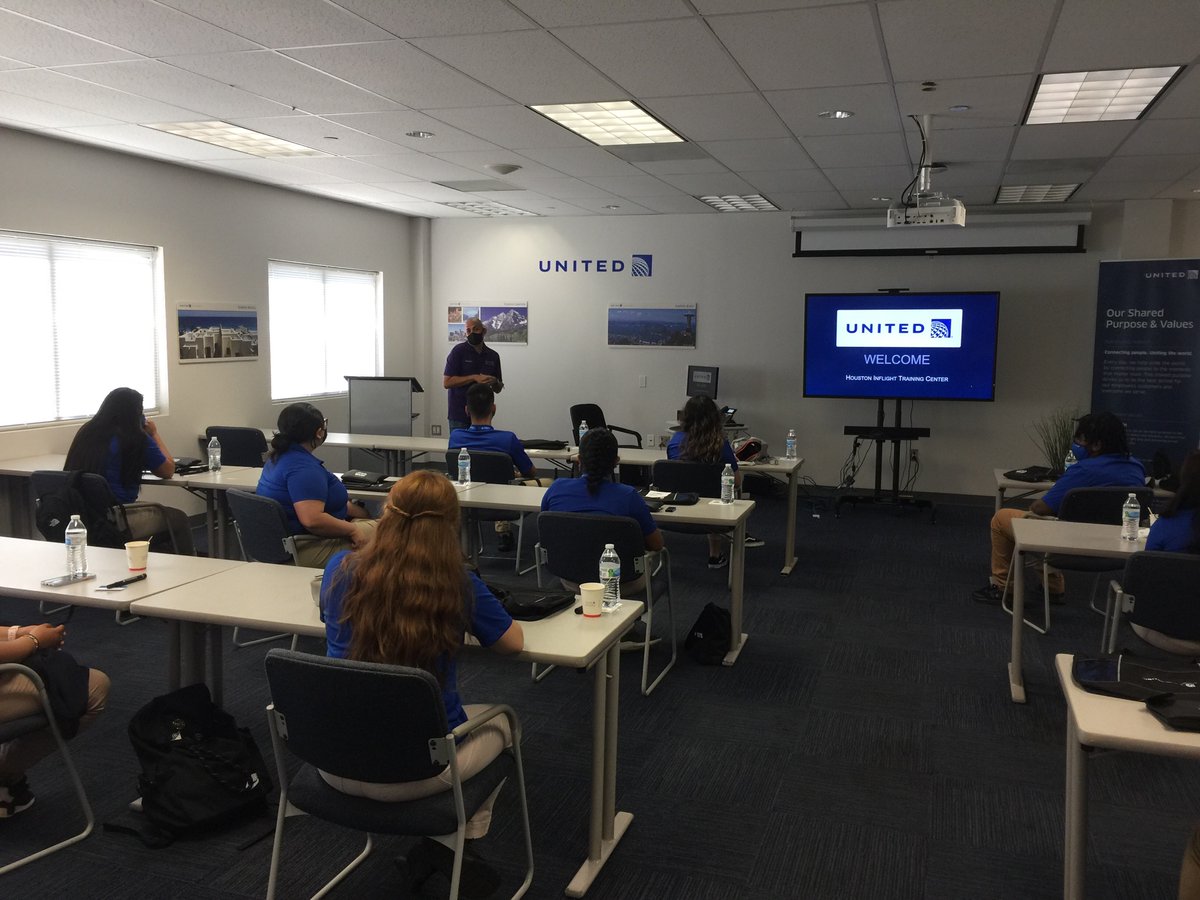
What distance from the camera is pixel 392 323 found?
9.88 meters

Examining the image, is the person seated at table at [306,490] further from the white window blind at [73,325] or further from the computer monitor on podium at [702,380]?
the computer monitor on podium at [702,380]

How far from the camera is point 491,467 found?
5707 mm

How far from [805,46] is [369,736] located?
3.15m

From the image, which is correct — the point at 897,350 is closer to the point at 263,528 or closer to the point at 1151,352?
the point at 1151,352

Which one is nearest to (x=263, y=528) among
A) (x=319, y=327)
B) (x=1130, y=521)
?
(x=1130, y=521)

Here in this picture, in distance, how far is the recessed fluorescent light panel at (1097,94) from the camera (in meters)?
4.13

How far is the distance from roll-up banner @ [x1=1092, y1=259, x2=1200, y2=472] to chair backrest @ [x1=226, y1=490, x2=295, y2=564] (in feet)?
22.4

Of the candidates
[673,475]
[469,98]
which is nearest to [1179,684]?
[673,475]

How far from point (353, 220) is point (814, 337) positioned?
4.67 m

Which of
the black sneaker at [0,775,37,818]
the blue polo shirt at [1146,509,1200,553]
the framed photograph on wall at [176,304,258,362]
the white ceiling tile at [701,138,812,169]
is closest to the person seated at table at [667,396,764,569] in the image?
the white ceiling tile at [701,138,812,169]

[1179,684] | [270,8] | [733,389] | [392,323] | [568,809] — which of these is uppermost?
[270,8]

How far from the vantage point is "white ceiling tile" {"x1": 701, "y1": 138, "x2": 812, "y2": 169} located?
5.66 meters

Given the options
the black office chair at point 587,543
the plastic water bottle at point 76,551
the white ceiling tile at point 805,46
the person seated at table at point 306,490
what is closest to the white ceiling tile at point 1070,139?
the white ceiling tile at point 805,46

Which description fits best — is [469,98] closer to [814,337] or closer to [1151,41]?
[1151,41]
